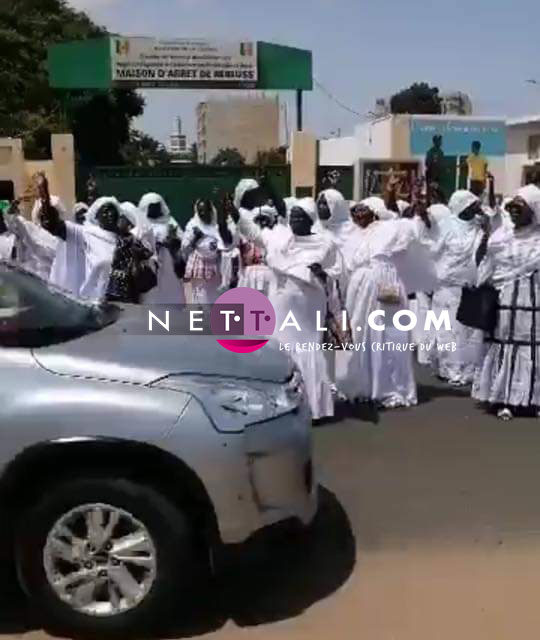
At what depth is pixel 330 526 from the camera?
199 inches

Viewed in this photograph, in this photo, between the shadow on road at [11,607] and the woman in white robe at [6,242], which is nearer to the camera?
the shadow on road at [11,607]

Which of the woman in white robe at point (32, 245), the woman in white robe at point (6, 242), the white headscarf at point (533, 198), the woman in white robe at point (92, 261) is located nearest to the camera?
the white headscarf at point (533, 198)

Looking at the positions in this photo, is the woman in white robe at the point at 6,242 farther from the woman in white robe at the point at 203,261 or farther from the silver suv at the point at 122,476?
the silver suv at the point at 122,476

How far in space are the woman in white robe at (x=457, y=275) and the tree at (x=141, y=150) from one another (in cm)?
2575

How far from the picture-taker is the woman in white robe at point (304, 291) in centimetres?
720

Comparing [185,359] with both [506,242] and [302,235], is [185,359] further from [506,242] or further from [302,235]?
[506,242]

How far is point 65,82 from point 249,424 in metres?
20.7

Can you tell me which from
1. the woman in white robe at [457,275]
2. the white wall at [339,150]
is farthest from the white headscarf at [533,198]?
the white wall at [339,150]

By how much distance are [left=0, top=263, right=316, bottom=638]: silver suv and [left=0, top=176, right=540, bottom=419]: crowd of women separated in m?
2.88

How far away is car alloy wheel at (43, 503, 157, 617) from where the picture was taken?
371 cm

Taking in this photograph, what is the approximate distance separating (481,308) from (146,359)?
13.6 feet

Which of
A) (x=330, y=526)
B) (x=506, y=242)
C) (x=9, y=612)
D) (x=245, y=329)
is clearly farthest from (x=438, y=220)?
(x=9, y=612)

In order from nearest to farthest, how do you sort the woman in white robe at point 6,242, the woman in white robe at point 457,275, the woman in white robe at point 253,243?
the woman in white robe at point 253,243 < the woman in white robe at point 457,275 < the woman in white robe at point 6,242

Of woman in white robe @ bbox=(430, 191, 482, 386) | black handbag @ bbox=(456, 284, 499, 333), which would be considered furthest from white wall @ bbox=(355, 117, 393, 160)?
black handbag @ bbox=(456, 284, 499, 333)
